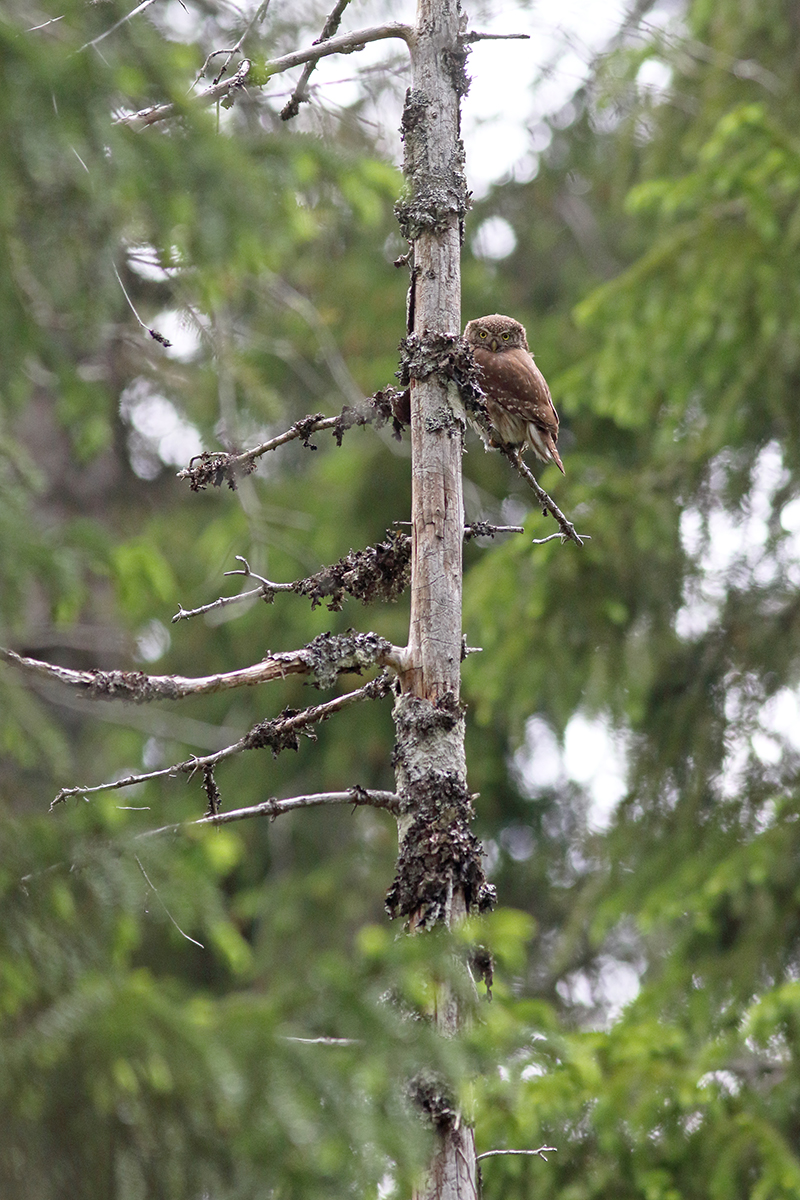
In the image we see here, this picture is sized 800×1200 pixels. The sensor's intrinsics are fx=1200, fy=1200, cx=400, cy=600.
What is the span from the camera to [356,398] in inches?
262

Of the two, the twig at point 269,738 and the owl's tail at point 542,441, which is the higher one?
the owl's tail at point 542,441

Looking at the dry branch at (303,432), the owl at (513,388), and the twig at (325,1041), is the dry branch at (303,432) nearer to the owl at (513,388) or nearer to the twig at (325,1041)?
the owl at (513,388)

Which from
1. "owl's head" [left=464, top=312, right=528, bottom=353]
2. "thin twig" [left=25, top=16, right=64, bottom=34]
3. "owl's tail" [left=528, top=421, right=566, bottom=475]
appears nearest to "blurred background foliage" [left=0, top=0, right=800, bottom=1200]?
"thin twig" [left=25, top=16, right=64, bottom=34]

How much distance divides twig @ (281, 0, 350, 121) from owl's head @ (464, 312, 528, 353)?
91 centimetres

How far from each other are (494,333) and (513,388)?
27 centimetres

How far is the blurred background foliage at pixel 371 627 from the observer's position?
1.80 metres

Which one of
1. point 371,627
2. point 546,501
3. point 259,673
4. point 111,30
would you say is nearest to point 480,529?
point 546,501

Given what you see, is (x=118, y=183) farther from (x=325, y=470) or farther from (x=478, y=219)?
(x=478, y=219)

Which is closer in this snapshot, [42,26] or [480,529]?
[42,26]

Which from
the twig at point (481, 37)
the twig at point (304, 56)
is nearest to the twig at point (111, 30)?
the twig at point (304, 56)

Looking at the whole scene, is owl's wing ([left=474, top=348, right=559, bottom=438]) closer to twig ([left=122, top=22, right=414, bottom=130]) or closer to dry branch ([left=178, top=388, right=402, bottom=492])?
dry branch ([left=178, top=388, right=402, bottom=492])

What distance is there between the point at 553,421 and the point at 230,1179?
2.43m

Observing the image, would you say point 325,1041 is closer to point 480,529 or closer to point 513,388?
point 480,529

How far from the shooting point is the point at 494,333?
3691 millimetres
